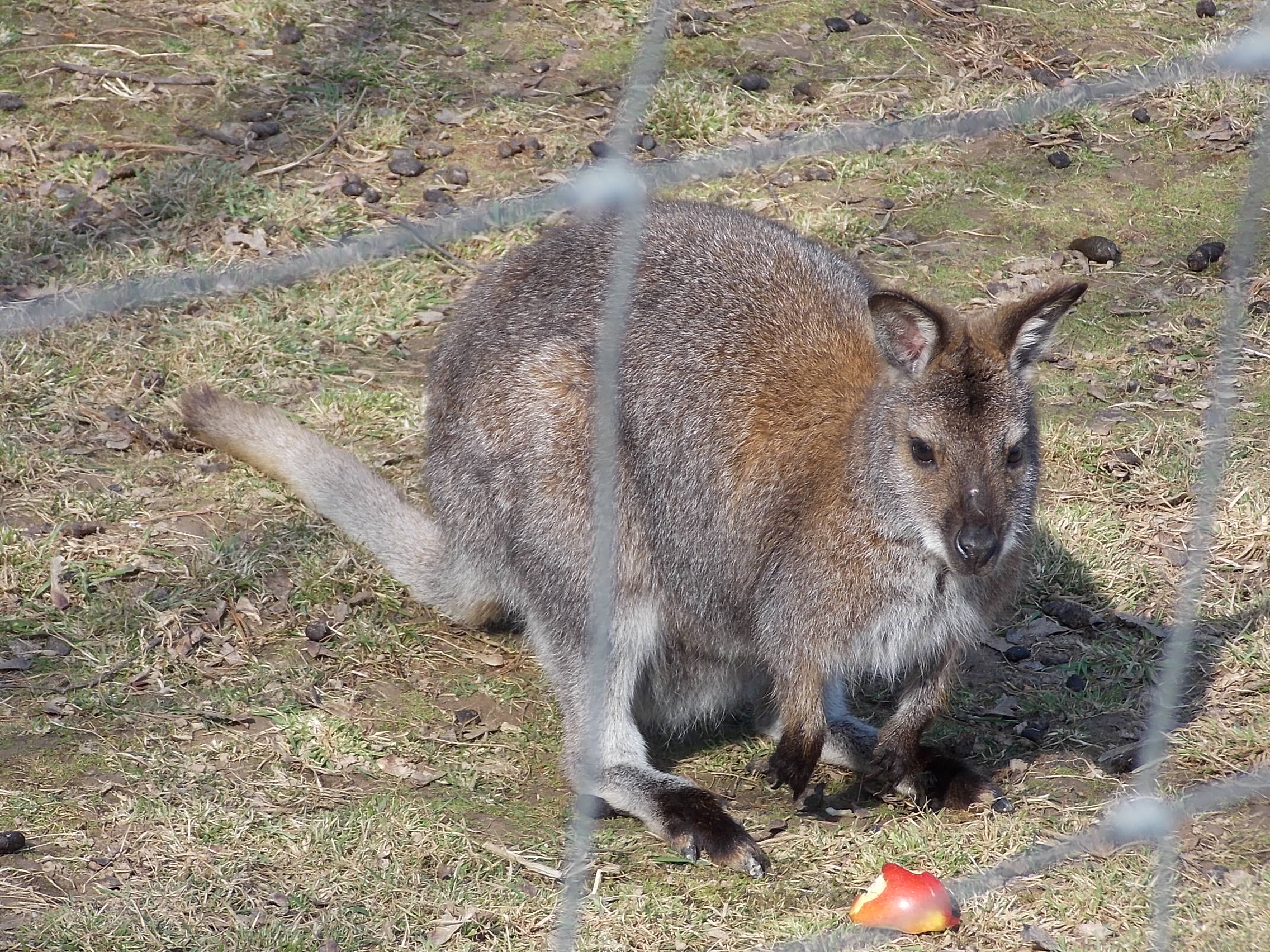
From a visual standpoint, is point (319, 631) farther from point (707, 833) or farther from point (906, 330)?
point (906, 330)

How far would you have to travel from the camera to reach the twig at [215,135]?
5969mm

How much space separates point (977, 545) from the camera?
10.3 ft

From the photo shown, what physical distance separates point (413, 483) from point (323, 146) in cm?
189

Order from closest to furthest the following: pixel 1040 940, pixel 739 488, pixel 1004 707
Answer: pixel 1040 940 → pixel 739 488 → pixel 1004 707

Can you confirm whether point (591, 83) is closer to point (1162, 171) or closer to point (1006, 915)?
point (1162, 171)

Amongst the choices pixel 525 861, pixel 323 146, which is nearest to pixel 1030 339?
pixel 525 861

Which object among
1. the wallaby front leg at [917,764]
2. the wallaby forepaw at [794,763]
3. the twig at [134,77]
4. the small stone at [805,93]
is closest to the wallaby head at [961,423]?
the wallaby front leg at [917,764]

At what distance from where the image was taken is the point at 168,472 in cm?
465

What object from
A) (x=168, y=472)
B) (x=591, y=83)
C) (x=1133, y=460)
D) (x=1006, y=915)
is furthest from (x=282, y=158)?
(x=1006, y=915)

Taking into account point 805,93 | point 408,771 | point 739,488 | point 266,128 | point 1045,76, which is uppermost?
point 1045,76

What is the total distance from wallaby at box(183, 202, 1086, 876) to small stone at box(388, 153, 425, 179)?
1994 mm

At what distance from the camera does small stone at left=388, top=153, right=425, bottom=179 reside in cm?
597

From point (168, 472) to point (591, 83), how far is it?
2.80m

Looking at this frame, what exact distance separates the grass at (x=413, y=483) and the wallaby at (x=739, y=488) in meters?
0.19
